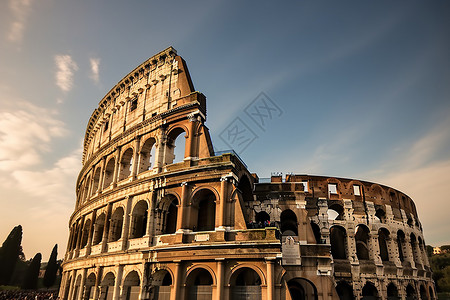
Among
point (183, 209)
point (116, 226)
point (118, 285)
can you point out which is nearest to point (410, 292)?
point (183, 209)

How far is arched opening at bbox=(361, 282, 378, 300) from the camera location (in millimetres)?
21753

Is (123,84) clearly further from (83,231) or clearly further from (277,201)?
(277,201)

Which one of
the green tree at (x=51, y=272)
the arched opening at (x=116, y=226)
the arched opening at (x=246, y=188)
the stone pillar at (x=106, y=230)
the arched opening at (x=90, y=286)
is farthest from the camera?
the green tree at (x=51, y=272)

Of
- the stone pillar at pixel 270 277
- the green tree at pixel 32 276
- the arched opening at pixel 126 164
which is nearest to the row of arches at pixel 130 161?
the arched opening at pixel 126 164

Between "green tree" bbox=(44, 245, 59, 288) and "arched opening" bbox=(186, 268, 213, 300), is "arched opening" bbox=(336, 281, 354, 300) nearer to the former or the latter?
"arched opening" bbox=(186, 268, 213, 300)

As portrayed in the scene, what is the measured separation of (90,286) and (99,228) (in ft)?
12.9

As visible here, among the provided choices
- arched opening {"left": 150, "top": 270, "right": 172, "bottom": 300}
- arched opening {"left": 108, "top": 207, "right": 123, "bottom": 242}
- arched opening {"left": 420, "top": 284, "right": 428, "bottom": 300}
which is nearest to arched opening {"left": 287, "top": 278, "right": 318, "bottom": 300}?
arched opening {"left": 150, "top": 270, "right": 172, "bottom": 300}

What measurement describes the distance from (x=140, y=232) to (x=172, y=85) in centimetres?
1005

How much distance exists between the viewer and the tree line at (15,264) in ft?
156

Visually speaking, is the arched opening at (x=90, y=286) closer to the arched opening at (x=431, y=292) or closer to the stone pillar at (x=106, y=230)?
the stone pillar at (x=106, y=230)

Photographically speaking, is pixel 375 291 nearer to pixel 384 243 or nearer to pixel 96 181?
pixel 384 243

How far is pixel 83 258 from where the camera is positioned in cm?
2161

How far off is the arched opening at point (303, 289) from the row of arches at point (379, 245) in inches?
178

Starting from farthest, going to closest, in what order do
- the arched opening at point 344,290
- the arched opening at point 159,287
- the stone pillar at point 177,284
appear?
the arched opening at point 344,290, the arched opening at point 159,287, the stone pillar at point 177,284
